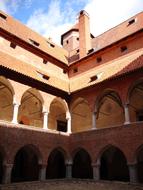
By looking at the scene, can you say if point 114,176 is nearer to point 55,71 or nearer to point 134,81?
point 134,81

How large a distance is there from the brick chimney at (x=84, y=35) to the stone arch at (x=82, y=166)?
30.0 ft

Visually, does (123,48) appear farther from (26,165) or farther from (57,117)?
(26,165)

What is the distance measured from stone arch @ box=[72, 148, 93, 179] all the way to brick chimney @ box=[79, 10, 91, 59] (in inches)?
360

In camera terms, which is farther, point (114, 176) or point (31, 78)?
point (114, 176)

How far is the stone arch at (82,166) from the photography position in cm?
1838

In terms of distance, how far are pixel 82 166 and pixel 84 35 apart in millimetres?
12596

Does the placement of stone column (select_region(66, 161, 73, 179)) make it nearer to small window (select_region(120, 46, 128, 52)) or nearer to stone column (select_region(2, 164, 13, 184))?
stone column (select_region(2, 164, 13, 184))

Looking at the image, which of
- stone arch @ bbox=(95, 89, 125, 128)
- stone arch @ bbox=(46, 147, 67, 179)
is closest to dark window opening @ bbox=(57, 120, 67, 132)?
stone arch @ bbox=(46, 147, 67, 179)

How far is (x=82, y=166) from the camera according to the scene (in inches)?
742

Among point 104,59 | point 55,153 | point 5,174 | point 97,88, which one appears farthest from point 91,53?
point 5,174

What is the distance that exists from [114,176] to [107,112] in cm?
533

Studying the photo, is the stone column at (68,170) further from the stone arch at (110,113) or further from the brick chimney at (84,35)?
the brick chimney at (84,35)

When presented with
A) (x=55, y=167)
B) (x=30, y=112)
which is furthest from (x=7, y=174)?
(x=30, y=112)

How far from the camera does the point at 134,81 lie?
46.4 ft
